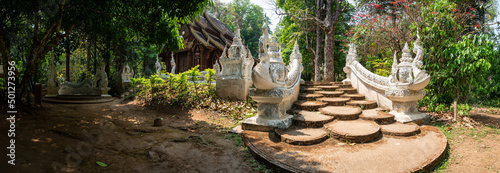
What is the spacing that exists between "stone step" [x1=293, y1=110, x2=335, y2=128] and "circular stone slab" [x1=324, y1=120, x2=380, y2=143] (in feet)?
0.47

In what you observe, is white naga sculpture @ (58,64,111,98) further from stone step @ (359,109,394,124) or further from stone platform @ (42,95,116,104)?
stone step @ (359,109,394,124)

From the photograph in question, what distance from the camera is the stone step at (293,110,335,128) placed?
4.31 meters

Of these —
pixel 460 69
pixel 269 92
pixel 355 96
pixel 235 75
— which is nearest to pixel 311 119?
pixel 269 92

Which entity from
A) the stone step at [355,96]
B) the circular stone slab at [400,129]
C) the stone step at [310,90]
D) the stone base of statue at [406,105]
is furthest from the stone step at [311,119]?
the stone step at [310,90]

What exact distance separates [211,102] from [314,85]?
3596mm

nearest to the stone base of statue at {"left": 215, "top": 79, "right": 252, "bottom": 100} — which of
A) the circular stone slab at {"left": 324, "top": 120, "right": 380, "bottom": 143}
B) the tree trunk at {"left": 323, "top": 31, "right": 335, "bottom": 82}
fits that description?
the circular stone slab at {"left": 324, "top": 120, "right": 380, "bottom": 143}

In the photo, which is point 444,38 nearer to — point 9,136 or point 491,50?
point 491,50

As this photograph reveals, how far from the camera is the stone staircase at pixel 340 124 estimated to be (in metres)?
3.67

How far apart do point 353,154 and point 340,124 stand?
1217 mm

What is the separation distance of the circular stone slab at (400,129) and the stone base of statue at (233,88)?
3739 millimetres

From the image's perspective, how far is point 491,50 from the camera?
4809 millimetres

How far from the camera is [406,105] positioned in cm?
506

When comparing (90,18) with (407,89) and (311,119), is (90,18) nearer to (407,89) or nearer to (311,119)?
(311,119)

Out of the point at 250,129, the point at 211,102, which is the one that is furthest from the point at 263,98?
the point at 211,102
